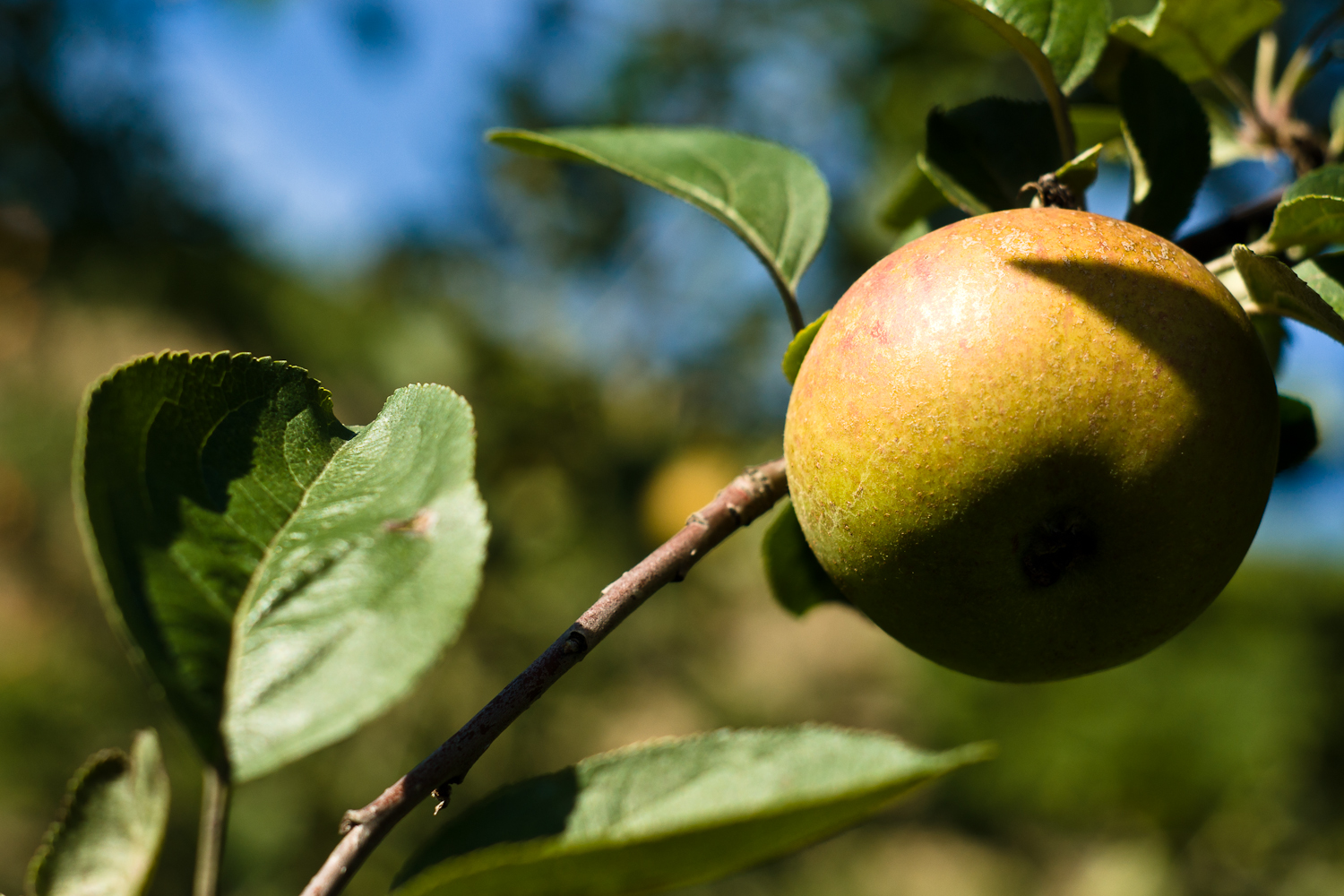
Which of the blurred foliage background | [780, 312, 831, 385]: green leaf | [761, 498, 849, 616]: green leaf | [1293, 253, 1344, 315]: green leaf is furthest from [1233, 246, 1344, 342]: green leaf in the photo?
the blurred foliage background

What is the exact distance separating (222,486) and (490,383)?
7.86ft

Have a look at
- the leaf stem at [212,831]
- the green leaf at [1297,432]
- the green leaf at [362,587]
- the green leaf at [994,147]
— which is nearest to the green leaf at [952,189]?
the green leaf at [994,147]

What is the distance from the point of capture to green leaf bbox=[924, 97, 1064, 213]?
0.80 metres

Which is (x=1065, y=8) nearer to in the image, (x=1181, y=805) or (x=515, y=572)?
(x=515, y=572)

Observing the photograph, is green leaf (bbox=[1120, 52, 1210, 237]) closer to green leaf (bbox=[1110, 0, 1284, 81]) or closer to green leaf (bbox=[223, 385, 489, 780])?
green leaf (bbox=[1110, 0, 1284, 81])

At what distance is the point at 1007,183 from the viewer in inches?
31.6

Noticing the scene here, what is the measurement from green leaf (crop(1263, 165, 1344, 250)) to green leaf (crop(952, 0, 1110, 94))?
0.19 m

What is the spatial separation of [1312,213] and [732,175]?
466mm

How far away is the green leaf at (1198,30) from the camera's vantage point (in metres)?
0.84

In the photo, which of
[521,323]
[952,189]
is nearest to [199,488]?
[952,189]

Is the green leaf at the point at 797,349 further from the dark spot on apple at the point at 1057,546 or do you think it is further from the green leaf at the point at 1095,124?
the green leaf at the point at 1095,124

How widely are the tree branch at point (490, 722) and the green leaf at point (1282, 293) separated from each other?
1.29 ft

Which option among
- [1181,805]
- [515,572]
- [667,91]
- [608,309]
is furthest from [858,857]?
[667,91]

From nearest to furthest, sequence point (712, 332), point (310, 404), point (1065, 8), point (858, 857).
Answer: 1. point (310, 404)
2. point (1065, 8)
3. point (712, 332)
4. point (858, 857)
